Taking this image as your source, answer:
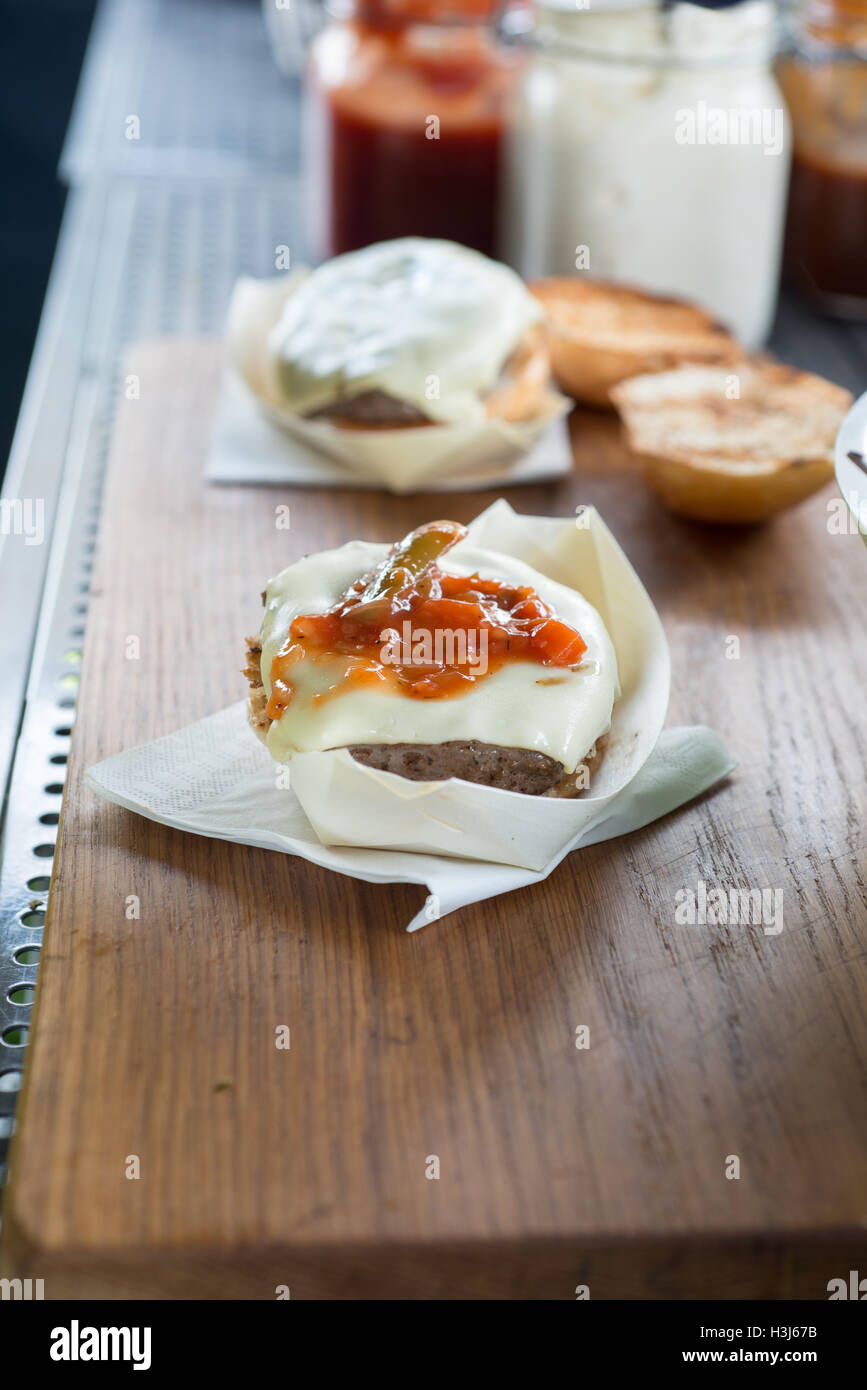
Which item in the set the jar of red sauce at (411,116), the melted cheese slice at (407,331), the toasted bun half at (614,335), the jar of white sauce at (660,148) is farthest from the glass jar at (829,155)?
the melted cheese slice at (407,331)

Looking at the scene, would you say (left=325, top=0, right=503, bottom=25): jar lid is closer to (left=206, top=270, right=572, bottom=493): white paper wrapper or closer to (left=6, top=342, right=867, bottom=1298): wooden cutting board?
(left=206, top=270, right=572, bottom=493): white paper wrapper

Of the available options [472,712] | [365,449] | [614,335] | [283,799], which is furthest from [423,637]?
[614,335]

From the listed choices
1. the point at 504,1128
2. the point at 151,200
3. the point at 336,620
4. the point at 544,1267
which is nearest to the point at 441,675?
the point at 336,620

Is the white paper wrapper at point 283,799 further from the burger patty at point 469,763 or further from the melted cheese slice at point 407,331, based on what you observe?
the melted cheese slice at point 407,331

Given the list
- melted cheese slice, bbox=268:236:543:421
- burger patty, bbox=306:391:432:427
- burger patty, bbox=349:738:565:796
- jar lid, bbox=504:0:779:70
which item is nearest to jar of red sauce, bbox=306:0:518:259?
jar lid, bbox=504:0:779:70

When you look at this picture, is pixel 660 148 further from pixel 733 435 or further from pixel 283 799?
pixel 283 799
